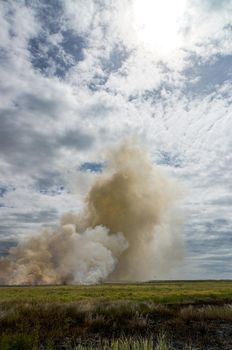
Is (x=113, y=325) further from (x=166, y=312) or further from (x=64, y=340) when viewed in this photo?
(x=166, y=312)

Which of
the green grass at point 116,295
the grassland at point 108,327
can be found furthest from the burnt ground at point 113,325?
the green grass at point 116,295

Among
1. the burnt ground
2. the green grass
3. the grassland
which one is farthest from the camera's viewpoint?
the green grass

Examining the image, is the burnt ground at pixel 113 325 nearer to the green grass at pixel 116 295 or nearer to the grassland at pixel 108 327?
the grassland at pixel 108 327

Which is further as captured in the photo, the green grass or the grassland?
the green grass

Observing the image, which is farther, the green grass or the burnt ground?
the green grass

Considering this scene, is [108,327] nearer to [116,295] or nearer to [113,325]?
[113,325]

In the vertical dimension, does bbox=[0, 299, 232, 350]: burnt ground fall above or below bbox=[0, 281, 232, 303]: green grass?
below

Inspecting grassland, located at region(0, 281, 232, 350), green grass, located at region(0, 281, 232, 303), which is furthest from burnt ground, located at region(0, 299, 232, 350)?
green grass, located at region(0, 281, 232, 303)

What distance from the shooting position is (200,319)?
2755cm

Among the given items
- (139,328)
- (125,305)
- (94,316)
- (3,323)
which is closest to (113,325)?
(139,328)

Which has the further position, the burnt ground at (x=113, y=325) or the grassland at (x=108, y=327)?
the burnt ground at (x=113, y=325)

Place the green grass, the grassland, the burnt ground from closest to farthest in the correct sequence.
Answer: the grassland → the burnt ground → the green grass

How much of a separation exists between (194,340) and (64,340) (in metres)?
6.46

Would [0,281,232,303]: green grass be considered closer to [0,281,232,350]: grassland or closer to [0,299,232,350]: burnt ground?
[0,299,232,350]: burnt ground
